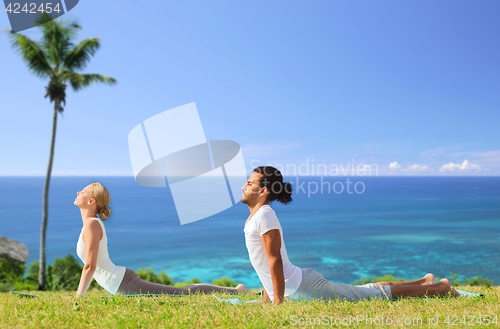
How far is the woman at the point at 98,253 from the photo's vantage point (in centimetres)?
457

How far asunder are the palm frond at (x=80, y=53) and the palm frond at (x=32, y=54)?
3.00ft

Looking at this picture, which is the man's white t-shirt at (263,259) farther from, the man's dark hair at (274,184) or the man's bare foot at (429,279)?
the man's bare foot at (429,279)

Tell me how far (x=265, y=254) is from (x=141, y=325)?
1.46 meters

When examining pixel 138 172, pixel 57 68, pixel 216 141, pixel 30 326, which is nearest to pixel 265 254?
pixel 30 326

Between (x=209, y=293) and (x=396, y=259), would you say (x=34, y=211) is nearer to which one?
(x=396, y=259)

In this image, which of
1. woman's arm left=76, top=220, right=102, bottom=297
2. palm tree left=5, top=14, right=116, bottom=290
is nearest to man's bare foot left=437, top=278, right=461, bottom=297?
woman's arm left=76, top=220, right=102, bottom=297

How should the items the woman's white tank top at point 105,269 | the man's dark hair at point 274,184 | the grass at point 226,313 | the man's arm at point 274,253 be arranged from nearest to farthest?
the grass at point 226,313 → the man's arm at point 274,253 → the man's dark hair at point 274,184 → the woman's white tank top at point 105,269

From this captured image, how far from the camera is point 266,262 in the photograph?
3971 millimetres

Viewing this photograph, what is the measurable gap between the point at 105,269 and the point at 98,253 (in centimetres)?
29

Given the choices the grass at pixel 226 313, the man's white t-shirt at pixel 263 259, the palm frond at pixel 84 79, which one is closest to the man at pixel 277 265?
the man's white t-shirt at pixel 263 259

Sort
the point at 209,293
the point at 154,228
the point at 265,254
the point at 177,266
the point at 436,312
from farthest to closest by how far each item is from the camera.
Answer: the point at 154,228 < the point at 177,266 < the point at 209,293 < the point at 265,254 < the point at 436,312

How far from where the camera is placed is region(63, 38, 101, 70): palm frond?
17797mm

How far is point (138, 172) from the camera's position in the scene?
8086 mm

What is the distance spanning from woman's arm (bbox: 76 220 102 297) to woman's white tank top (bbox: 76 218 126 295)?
0.46ft
